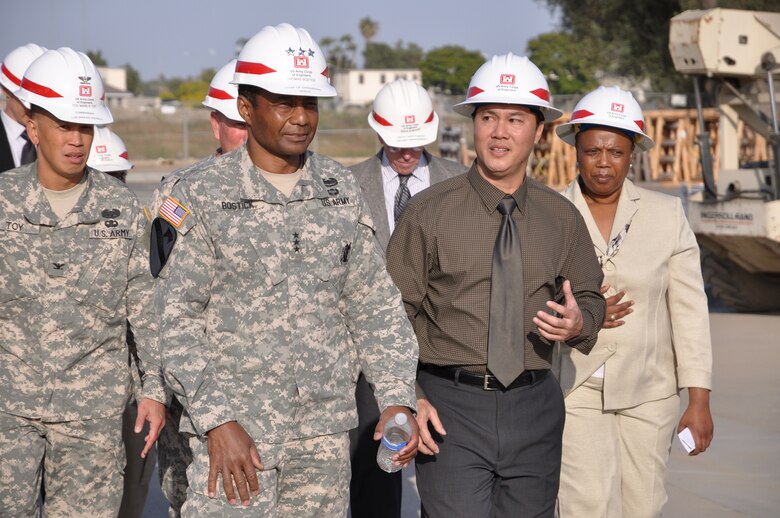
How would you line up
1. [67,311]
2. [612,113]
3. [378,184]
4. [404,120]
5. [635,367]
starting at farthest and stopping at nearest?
[404,120]
[378,184]
[612,113]
[635,367]
[67,311]

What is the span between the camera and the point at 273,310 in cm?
397

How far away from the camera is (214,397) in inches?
152

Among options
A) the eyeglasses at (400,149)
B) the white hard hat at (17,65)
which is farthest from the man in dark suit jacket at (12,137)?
the eyeglasses at (400,149)

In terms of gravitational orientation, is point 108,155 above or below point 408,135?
below

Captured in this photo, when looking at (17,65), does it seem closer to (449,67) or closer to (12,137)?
(12,137)

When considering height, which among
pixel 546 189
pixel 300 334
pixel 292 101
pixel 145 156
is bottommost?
pixel 145 156

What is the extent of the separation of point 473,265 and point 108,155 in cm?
301

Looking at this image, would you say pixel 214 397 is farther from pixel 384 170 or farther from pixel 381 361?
pixel 384 170

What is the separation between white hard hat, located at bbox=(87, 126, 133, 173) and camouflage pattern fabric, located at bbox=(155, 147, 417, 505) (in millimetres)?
2903

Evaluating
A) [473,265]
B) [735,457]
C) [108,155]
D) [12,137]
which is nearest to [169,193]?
[473,265]

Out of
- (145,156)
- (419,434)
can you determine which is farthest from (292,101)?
(145,156)

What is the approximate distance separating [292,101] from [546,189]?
3.92ft

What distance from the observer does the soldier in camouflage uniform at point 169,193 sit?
4.55 meters

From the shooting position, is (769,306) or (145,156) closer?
(769,306)
